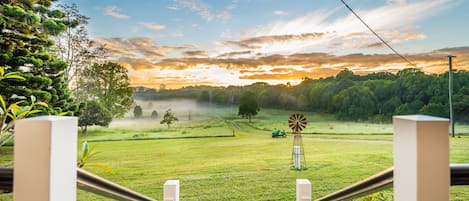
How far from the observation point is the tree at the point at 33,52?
9.71 feet

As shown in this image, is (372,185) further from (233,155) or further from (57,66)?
(57,66)

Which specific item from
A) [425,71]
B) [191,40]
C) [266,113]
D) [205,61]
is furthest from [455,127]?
[191,40]

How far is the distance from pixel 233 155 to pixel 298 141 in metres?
0.83

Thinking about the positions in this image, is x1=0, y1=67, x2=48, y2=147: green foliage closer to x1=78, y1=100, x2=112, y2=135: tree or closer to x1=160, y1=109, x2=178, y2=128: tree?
x1=78, y1=100, x2=112, y2=135: tree

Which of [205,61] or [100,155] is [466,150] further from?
[100,155]

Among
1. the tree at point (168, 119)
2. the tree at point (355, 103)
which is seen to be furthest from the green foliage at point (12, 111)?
the tree at point (355, 103)

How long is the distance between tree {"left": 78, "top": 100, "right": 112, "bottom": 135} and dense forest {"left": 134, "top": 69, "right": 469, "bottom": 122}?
1.47 ft

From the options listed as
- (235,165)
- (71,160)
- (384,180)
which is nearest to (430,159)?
(384,180)

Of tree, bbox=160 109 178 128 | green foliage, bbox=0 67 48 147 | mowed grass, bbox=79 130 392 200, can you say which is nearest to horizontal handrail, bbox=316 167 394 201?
green foliage, bbox=0 67 48 147

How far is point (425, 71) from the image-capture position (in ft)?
11.8

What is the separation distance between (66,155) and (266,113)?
3520 millimetres

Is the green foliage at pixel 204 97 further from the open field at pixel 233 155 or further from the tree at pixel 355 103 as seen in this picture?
the tree at pixel 355 103

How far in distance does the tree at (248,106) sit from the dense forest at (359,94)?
5cm

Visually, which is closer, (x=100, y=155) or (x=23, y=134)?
(x=23, y=134)
